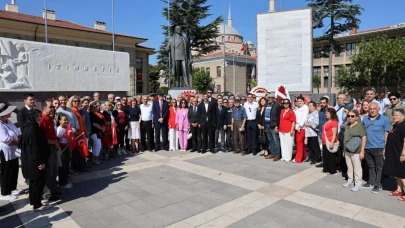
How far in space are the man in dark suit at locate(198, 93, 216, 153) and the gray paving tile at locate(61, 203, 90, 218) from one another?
438 cm

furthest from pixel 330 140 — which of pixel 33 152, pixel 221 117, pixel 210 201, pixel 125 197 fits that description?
pixel 33 152

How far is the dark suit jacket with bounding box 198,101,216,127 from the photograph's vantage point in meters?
8.12

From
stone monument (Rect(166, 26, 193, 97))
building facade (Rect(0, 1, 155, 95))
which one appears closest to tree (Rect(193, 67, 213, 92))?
building facade (Rect(0, 1, 155, 95))

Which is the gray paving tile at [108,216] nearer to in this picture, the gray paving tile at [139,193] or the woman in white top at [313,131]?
the gray paving tile at [139,193]

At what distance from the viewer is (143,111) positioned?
8.41 m

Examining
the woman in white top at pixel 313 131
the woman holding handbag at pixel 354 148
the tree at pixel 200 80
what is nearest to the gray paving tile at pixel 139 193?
the woman holding handbag at pixel 354 148

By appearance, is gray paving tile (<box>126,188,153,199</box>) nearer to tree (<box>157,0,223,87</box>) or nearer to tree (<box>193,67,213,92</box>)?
tree (<box>157,0,223,87</box>)

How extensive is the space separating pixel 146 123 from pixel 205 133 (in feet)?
6.04

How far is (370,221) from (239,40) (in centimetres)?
8543

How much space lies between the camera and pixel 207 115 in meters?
8.13

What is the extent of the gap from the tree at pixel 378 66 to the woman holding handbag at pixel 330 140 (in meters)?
33.0

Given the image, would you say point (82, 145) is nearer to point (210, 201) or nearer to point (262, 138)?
point (210, 201)

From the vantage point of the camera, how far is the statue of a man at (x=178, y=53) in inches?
472

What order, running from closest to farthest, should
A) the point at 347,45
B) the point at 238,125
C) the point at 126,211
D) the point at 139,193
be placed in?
the point at 126,211 < the point at 139,193 < the point at 238,125 < the point at 347,45
